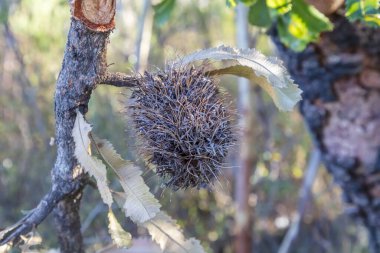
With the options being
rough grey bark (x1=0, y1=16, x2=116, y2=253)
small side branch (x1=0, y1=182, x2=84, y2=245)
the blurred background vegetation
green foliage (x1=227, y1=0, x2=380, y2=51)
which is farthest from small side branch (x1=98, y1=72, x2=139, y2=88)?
the blurred background vegetation

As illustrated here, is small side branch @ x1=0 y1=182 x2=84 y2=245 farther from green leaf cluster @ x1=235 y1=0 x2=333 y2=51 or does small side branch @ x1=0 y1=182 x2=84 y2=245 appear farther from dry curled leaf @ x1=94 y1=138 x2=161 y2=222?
green leaf cluster @ x1=235 y1=0 x2=333 y2=51

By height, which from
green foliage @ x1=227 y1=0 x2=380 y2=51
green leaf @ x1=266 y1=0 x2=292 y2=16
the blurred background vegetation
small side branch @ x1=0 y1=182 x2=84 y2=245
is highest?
green leaf @ x1=266 y1=0 x2=292 y2=16

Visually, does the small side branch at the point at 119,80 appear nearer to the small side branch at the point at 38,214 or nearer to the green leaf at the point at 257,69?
the green leaf at the point at 257,69

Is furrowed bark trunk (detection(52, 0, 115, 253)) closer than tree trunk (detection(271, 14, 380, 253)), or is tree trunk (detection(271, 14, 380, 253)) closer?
furrowed bark trunk (detection(52, 0, 115, 253))

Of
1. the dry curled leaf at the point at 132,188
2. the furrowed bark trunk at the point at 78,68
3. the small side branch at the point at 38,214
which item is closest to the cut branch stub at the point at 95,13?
the furrowed bark trunk at the point at 78,68

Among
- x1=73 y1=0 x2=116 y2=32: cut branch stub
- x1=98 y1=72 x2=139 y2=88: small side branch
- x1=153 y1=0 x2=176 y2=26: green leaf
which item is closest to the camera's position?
x1=73 y1=0 x2=116 y2=32: cut branch stub

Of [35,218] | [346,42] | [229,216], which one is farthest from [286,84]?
[229,216]
